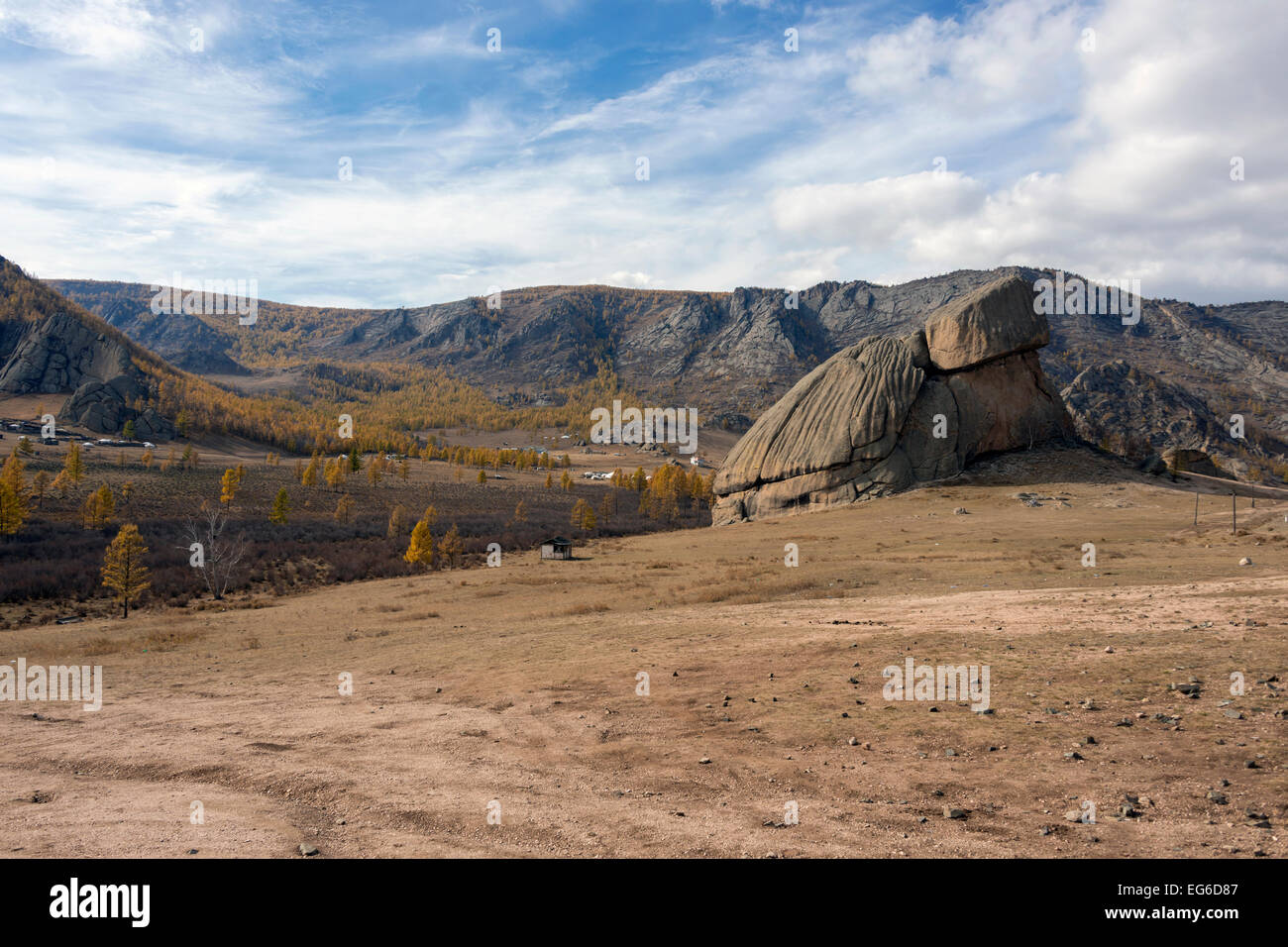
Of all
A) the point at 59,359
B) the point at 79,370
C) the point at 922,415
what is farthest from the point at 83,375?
the point at 922,415

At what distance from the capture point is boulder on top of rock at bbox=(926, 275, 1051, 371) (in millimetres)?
63969

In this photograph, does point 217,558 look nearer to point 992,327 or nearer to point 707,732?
point 707,732

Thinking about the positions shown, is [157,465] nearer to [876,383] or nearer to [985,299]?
[876,383]

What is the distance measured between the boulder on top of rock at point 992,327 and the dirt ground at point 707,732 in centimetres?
4052

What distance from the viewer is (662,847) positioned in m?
7.41

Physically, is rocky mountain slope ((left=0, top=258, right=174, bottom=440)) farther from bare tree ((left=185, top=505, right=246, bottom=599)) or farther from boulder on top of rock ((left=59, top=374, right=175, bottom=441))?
bare tree ((left=185, top=505, right=246, bottom=599))

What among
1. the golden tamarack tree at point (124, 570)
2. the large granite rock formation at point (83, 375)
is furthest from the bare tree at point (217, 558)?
the large granite rock formation at point (83, 375)

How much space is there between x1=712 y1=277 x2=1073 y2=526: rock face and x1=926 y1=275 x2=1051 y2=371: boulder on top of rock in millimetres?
94

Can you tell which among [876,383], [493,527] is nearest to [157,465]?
[493,527]

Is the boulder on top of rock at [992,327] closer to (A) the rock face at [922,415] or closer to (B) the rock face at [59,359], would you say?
(A) the rock face at [922,415]

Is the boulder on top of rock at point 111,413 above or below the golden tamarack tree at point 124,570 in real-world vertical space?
above

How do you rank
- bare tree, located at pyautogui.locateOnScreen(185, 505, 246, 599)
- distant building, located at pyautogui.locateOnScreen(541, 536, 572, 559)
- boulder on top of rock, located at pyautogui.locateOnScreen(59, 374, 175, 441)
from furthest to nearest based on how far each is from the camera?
boulder on top of rock, located at pyautogui.locateOnScreen(59, 374, 175, 441)
distant building, located at pyautogui.locateOnScreen(541, 536, 572, 559)
bare tree, located at pyautogui.locateOnScreen(185, 505, 246, 599)

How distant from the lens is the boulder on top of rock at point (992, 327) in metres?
64.0

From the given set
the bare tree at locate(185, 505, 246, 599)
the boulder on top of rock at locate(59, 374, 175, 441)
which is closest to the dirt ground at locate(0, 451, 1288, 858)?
the bare tree at locate(185, 505, 246, 599)
